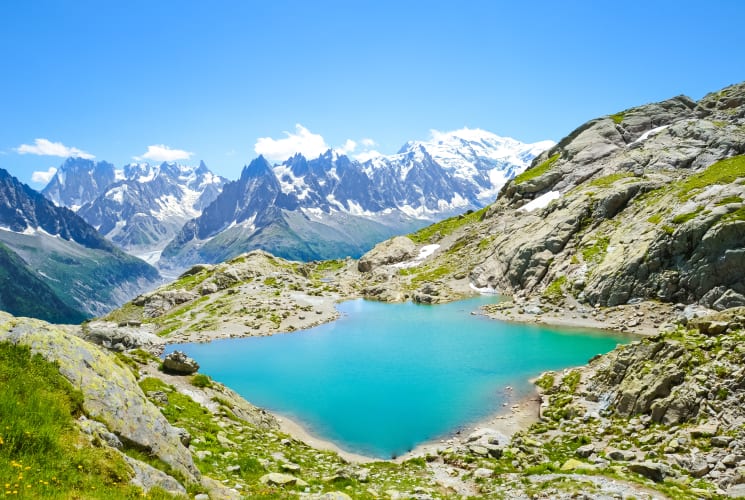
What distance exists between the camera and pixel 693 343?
3034 centimetres

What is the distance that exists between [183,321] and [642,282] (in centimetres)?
9333

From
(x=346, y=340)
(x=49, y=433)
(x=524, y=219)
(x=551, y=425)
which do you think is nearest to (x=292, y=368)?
(x=346, y=340)

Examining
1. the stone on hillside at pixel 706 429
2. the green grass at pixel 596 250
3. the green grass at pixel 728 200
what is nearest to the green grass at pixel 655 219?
the green grass at pixel 596 250

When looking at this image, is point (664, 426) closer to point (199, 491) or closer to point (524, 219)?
point (199, 491)

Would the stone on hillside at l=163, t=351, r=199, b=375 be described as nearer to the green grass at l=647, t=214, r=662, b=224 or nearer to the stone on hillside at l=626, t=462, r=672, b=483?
the stone on hillside at l=626, t=462, r=672, b=483

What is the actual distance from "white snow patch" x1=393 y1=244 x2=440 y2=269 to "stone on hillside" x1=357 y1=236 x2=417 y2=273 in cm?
323

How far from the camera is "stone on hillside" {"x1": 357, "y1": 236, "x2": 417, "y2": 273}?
165m

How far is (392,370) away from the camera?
188 ft

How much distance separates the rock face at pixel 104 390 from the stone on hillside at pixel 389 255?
490 ft

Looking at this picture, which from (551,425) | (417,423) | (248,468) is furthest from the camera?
(417,423)

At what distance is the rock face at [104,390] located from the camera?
40.9 ft

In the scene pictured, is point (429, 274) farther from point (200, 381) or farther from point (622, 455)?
point (622, 455)

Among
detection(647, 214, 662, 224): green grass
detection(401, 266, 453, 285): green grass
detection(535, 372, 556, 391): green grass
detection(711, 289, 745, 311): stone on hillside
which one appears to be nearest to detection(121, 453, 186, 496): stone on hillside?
detection(535, 372, 556, 391): green grass

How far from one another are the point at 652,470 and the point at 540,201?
131m
